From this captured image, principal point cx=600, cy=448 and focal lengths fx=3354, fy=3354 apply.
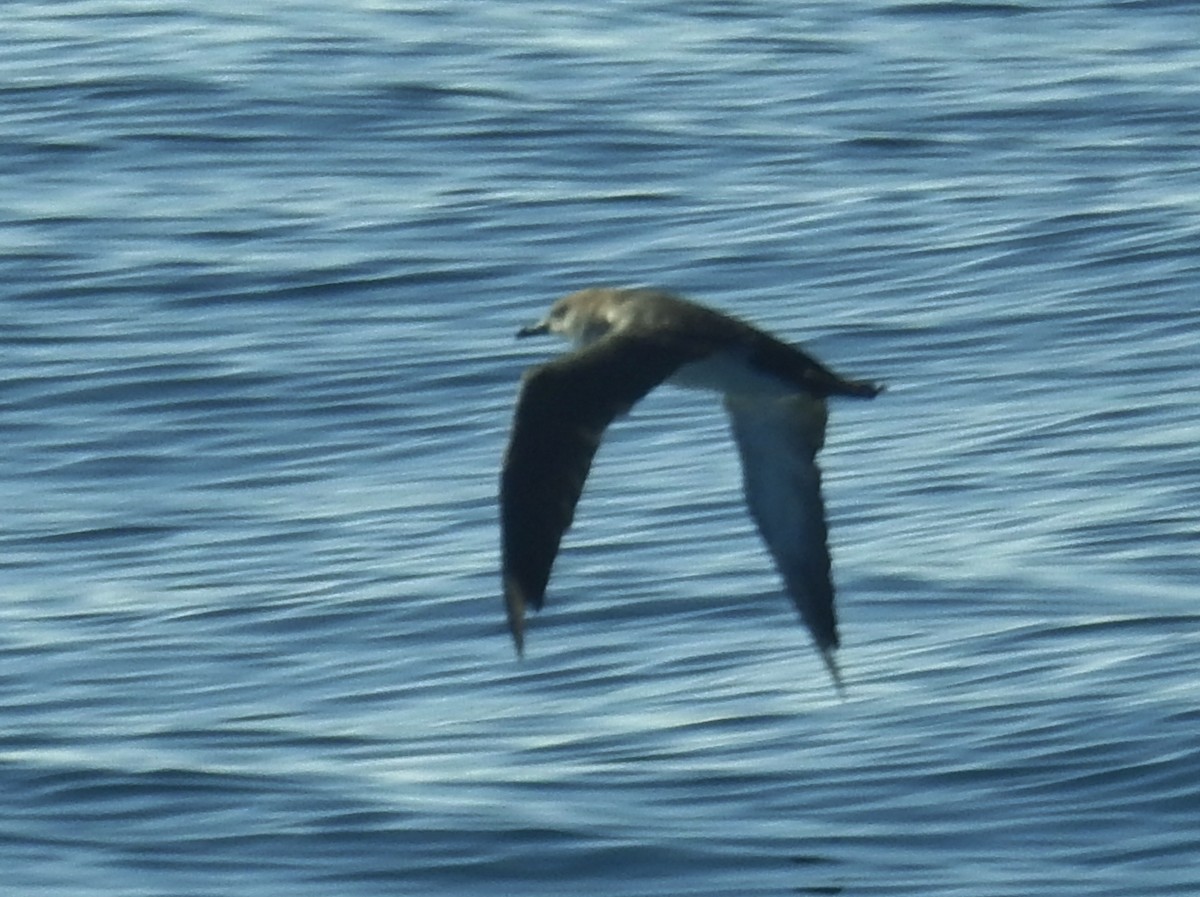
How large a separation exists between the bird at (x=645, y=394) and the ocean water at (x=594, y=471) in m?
0.71

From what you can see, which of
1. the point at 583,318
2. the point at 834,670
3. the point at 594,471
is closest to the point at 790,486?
the point at 834,670

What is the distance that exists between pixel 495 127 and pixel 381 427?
4.30 meters

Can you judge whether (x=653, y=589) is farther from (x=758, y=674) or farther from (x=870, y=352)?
(x=870, y=352)

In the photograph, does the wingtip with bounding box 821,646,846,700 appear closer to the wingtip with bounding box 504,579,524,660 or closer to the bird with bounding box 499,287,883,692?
the bird with bounding box 499,287,883,692

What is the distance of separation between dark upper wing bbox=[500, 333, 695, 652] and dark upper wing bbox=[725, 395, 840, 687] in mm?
1555

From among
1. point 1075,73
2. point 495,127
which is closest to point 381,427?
point 495,127

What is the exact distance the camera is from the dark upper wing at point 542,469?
23.4 feet

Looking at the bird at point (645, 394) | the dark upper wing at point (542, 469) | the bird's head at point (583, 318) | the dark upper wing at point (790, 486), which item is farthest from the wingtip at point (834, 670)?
the dark upper wing at point (542, 469)

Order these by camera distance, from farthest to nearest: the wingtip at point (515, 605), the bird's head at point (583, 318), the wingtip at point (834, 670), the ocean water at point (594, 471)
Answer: the wingtip at point (834, 670)
the ocean water at point (594, 471)
the bird's head at point (583, 318)
the wingtip at point (515, 605)

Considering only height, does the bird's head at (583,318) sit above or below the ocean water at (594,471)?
above

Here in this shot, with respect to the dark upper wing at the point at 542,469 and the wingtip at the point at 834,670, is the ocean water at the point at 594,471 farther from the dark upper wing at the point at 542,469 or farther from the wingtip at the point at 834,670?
the dark upper wing at the point at 542,469

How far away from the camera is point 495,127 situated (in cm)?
1603

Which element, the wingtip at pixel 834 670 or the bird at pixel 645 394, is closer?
the bird at pixel 645 394

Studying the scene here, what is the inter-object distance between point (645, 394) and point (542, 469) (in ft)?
1.17
